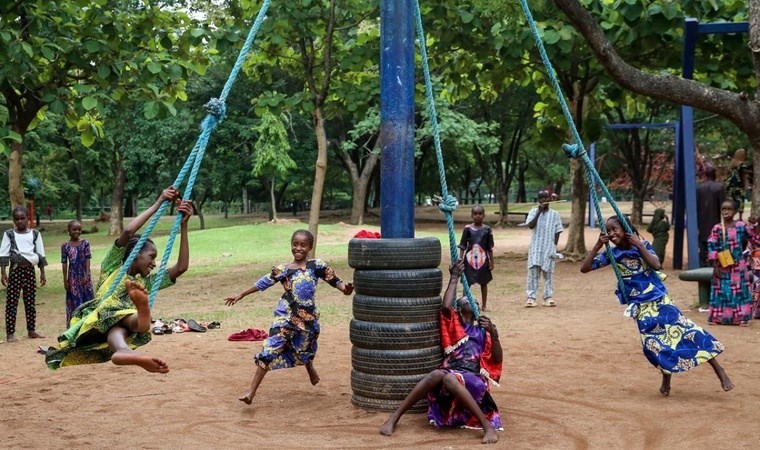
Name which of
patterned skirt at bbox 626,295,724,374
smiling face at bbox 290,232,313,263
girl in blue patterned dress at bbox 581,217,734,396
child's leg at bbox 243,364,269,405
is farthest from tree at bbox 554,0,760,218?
child's leg at bbox 243,364,269,405

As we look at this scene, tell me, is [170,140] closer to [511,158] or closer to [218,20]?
[511,158]

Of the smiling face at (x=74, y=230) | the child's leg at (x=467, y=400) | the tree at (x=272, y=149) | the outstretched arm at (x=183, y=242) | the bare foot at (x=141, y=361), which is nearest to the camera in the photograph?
the bare foot at (x=141, y=361)

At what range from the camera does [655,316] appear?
6754mm

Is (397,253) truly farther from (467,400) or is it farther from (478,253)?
(478,253)

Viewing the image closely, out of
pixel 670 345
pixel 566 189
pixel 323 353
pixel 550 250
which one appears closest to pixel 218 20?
pixel 550 250

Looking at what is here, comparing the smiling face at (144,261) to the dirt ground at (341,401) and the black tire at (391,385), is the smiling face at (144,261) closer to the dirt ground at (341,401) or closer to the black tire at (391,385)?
the dirt ground at (341,401)

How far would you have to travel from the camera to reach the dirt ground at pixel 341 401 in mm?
5668

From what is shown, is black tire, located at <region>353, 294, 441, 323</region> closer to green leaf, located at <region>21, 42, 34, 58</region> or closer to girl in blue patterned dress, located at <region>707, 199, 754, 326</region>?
girl in blue patterned dress, located at <region>707, 199, 754, 326</region>

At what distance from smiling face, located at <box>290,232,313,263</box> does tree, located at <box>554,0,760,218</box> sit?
17.9 feet

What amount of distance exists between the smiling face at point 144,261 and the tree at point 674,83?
22.0 feet

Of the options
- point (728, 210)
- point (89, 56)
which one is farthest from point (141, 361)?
point (89, 56)

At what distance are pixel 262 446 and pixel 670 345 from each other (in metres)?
3.11

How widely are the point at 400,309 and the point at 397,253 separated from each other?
392mm

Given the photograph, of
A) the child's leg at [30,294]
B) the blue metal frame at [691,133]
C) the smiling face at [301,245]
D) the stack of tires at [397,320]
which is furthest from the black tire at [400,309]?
the blue metal frame at [691,133]
